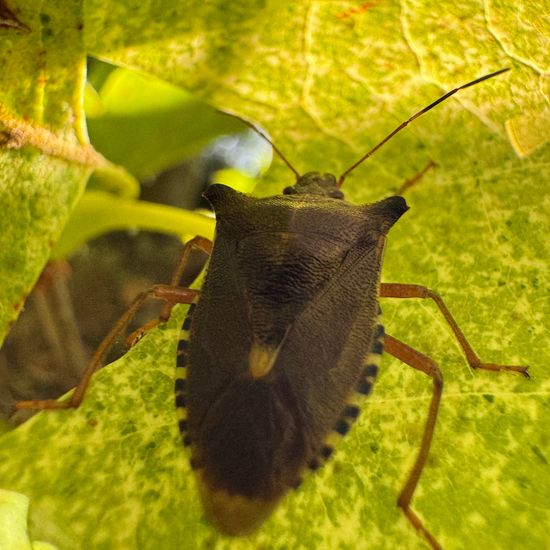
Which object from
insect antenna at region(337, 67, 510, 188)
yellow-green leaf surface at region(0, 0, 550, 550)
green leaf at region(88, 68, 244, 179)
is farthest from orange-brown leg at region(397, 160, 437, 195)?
green leaf at region(88, 68, 244, 179)

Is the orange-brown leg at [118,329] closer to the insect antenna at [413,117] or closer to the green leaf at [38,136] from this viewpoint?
the green leaf at [38,136]

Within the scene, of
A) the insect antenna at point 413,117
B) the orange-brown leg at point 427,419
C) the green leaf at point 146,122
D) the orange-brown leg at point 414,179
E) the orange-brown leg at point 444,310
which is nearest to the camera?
the orange-brown leg at point 427,419

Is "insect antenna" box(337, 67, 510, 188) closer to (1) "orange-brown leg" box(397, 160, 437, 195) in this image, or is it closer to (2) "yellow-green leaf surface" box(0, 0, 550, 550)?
(2) "yellow-green leaf surface" box(0, 0, 550, 550)

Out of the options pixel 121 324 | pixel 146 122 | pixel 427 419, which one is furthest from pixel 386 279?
pixel 146 122

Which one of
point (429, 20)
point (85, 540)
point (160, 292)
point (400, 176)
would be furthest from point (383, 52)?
point (85, 540)

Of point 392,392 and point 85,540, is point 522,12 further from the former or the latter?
point 85,540

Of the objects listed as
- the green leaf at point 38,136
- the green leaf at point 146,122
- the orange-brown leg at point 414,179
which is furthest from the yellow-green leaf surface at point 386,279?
the green leaf at point 146,122
